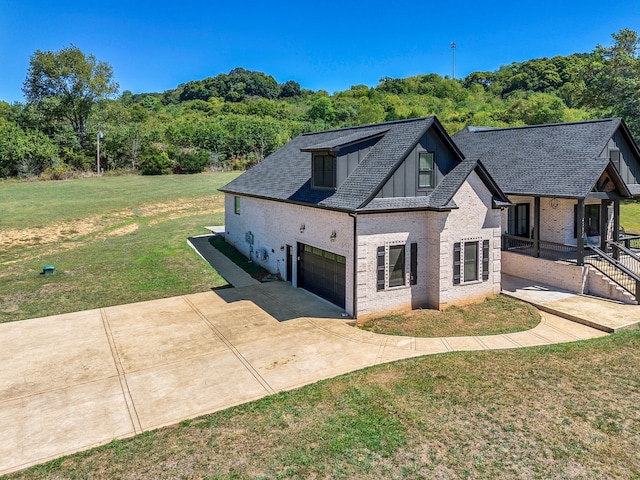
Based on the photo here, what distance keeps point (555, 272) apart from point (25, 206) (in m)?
37.4

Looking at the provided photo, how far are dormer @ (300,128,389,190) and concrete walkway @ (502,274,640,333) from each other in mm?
8237

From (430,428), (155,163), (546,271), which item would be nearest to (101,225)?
(155,163)

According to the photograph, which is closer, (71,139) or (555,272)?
(555,272)

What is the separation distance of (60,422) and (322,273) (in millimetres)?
10082

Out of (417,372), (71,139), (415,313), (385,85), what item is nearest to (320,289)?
(415,313)

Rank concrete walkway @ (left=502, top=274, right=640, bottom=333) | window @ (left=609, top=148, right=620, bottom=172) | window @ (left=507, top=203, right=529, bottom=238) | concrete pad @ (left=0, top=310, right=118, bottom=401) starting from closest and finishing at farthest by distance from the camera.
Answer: concrete pad @ (left=0, top=310, right=118, bottom=401) → concrete walkway @ (left=502, top=274, right=640, bottom=333) → window @ (left=609, top=148, right=620, bottom=172) → window @ (left=507, top=203, right=529, bottom=238)

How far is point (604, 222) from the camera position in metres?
20.1

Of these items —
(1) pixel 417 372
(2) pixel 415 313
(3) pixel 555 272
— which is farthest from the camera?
(3) pixel 555 272

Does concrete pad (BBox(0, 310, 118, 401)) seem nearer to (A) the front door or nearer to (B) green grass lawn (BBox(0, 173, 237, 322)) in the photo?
(B) green grass lawn (BBox(0, 173, 237, 322))

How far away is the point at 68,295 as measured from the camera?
673 inches

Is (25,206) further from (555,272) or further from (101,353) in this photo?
(555,272)

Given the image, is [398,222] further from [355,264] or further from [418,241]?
[355,264]

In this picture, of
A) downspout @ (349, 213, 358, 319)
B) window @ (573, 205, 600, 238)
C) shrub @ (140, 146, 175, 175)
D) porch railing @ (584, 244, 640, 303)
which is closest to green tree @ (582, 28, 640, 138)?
window @ (573, 205, 600, 238)

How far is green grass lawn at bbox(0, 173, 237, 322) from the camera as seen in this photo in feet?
57.1
